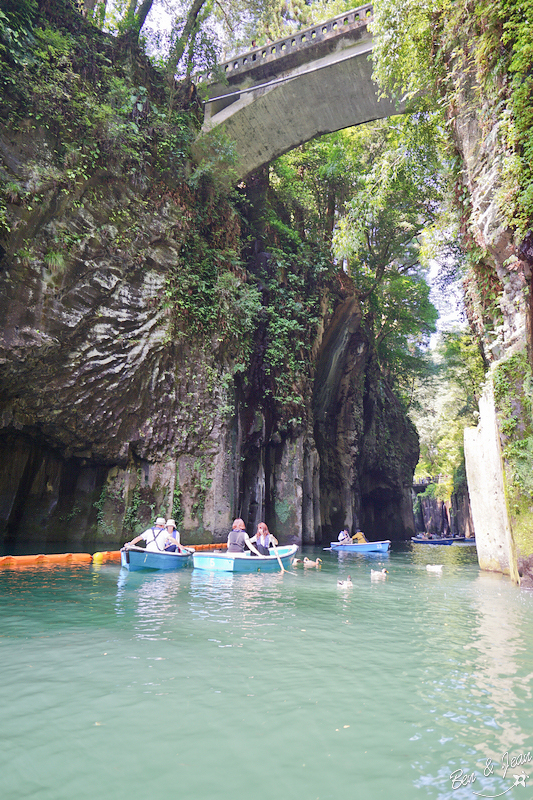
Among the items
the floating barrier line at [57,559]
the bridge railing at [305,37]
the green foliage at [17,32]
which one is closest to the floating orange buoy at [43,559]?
the floating barrier line at [57,559]

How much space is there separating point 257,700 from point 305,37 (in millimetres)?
19016

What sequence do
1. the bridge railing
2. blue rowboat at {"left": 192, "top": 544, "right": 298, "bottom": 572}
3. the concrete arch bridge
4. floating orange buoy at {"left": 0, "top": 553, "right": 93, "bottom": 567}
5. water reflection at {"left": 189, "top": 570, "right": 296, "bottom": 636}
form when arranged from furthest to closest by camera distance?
the concrete arch bridge
the bridge railing
blue rowboat at {"left": 192, "top": 544, "right": 298, "bottom": 572}
floating orange buoy at {"left": 0, "top": 553, "right": 93, "bottom": 567}
water reflection at {"left": 189, "top": 570, "right": 296, "bottom": 636}

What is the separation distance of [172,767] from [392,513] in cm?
3122

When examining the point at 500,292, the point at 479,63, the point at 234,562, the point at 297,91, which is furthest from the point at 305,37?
the point at 234,562

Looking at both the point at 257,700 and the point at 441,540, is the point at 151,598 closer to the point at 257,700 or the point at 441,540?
the point at 257,700

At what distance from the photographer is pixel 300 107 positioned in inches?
667

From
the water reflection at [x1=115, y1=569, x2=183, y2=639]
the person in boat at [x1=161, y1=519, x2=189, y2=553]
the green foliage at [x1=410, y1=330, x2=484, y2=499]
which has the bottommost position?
the water reflection at [x1=115, y1=569, x2=183, y2=639]

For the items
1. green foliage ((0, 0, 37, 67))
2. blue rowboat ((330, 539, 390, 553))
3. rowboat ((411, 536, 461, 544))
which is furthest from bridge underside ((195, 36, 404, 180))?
rowboat ((411, 536, 461, 544))

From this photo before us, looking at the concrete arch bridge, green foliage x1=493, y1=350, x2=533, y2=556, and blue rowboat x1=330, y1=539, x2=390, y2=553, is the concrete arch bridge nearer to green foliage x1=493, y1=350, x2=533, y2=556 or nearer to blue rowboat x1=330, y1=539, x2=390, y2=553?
green foliage x1=493, y1=350, x2=533, y2=556

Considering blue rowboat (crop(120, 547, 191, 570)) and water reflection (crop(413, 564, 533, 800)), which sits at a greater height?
blue rowboat (crop(120, 547, 191, 570))

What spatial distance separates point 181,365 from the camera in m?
15.5

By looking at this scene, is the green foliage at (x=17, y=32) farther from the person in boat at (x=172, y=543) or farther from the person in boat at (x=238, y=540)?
the person in boat at (x=238, y=540)

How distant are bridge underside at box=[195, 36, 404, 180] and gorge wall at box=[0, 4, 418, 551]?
250cm

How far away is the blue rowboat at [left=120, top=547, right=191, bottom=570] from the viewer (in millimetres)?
9859
